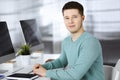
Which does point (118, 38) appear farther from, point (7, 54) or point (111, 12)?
point (7, 54)

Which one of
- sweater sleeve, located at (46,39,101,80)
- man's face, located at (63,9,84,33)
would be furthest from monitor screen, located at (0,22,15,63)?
man's face, located at (63,9,84,33)

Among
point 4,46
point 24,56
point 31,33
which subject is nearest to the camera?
point 4,46

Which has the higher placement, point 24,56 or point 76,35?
point 76,35

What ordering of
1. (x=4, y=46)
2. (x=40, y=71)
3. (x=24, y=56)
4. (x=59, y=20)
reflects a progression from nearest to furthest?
(x=40, y=71), (x=4, y=46), (x=24, y=56), (x=59, y=20)

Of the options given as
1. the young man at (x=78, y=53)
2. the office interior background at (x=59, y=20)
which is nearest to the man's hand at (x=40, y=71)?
the young man at (x=78, y=53)

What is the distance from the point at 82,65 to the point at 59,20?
6.37ft

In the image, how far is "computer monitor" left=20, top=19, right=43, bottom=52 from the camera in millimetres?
2567

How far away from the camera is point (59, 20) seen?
3.49m

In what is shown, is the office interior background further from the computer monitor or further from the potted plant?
the potted plant

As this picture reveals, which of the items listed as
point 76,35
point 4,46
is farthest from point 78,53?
point 4,46

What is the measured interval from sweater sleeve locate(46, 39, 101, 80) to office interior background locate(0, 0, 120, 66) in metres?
1.50

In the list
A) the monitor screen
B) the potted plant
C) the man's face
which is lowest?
the potted plant

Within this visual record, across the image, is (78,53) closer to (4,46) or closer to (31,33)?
(4,46)

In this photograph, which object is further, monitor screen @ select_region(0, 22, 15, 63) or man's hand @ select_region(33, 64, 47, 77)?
monitor screen @ select_region(0, 22, 15, 63)
